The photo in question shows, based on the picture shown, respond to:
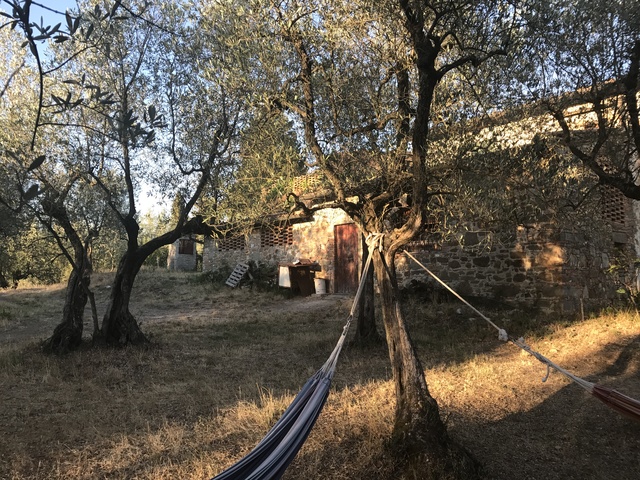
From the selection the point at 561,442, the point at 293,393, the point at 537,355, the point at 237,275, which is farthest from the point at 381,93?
the point at 237,275

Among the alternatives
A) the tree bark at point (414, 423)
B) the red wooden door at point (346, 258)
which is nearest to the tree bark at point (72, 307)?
the tree bark at point (414, 423)

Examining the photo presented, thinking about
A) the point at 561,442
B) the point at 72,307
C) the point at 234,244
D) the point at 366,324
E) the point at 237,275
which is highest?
the point at 234,244

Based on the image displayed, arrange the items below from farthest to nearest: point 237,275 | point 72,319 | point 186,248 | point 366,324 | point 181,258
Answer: point 186,248 → point 181,258 → point 237,275 → point 366,324 → point 72,319

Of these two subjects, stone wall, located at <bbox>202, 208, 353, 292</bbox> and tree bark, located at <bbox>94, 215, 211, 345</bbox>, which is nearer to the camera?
tree bark, located at <bbox>94, 215, 211, 345</bbox>

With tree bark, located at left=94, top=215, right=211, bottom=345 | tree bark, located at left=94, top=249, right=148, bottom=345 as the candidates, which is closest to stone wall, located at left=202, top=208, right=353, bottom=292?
tree bark, located at left=94, top=215, right=211, bottom=345

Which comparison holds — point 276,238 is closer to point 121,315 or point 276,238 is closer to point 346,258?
point 346,258

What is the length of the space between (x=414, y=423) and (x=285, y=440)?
140 cm

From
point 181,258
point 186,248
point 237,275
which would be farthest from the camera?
point 186,248

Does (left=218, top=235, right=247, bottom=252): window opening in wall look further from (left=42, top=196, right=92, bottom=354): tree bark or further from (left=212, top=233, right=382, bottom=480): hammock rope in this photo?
(left=212, top=233, right=382, bottom=480): hammock rope

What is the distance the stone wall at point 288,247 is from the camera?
644 inches

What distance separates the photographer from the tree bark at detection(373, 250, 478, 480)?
3561 millimetres

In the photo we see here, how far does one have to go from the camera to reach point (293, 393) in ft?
19.6

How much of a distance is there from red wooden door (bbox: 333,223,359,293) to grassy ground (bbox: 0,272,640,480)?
444cm

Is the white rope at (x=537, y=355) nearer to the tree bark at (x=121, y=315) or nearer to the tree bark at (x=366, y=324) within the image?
the tree bark at (x=366, y=324)
